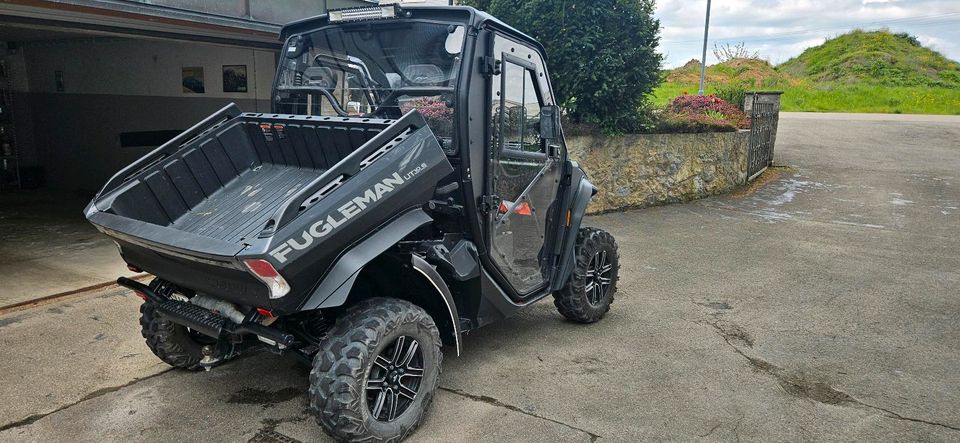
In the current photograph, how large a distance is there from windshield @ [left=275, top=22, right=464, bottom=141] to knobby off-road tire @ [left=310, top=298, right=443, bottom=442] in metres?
1.15

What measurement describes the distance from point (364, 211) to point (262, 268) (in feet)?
1.80

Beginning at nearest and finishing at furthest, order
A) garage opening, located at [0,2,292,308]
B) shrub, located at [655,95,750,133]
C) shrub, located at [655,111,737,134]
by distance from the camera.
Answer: garage opening, located at [0,2,292,308], shrub, located at [655,111,737,134], shrub, located at [655,95,750,133]

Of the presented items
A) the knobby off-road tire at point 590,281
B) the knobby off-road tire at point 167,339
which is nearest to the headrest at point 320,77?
the knobby off-road tire at point 167,339

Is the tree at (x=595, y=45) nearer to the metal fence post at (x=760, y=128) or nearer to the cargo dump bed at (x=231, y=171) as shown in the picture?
the metal fence post at (x=760, y=128)

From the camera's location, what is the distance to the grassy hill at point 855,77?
30906 millimetres

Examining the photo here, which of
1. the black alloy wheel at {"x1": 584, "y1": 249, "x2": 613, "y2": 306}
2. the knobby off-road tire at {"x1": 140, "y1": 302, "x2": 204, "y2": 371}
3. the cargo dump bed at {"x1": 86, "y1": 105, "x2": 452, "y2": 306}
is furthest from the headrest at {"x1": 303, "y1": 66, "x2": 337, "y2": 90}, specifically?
the black alloy wheel at {"x1": 584, "y1": 249, "x2": 613, "y2": 306}

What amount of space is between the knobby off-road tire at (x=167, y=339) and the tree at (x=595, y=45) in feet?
22.8

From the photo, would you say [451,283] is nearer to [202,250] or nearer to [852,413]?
[202,250]

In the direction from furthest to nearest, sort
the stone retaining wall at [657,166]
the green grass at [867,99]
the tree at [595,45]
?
the green grass at [867,99] < the stone retaining wall at [657,166] < the tree at [595,45]

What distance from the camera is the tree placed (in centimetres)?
968

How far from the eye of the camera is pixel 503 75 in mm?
4234

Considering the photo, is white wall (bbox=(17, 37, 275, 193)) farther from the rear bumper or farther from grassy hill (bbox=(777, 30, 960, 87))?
grassy hill (bbox=(777, 30, 960, 87))

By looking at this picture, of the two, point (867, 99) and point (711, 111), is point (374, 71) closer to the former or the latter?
point (711, 111)

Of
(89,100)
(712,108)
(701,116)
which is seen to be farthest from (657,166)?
(89,100)
